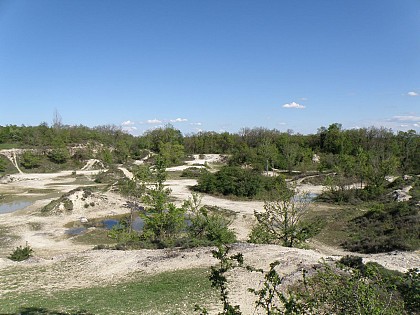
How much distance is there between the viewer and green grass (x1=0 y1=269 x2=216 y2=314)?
1331 centimetres

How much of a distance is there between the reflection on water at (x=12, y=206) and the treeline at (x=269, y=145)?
3700 centimetres

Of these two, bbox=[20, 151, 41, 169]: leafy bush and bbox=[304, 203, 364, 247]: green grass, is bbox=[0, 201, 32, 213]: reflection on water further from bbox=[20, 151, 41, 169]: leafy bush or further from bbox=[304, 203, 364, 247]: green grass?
bbox=[304, 203, 364, 247]: green grass

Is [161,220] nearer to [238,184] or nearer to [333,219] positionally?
[333,219]

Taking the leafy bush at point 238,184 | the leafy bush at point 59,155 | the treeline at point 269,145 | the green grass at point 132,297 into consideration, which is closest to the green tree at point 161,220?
the green grass at point 132,297

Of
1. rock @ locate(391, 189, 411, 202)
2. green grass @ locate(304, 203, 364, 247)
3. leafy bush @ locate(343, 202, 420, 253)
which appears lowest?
Answer: green grass @ locate(304, 203, 364, 247)

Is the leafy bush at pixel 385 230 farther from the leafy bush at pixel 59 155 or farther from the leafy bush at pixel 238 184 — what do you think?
the leafy bush at pixel 59 155

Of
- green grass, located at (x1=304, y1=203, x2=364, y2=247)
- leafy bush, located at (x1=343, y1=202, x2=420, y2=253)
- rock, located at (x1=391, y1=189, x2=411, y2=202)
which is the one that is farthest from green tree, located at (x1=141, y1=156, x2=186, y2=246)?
rock, located at (x1=391, y1=189, x2=411, y2=202)

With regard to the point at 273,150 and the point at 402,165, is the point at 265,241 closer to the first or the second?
the point at 273,150

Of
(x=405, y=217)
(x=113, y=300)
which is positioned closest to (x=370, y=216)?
(x=405, y=217)

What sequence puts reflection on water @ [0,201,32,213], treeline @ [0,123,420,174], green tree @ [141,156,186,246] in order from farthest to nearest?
treeline @ [0,123,420,174]
reflection on water @ [0,201,32,213]
green tree @ [141,156,186,246]

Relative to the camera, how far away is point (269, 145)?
78062mm

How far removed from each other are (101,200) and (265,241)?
90.6 ft

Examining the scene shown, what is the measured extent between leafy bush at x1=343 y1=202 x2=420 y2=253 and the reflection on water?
3977cm

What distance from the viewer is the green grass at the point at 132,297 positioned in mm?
13312
